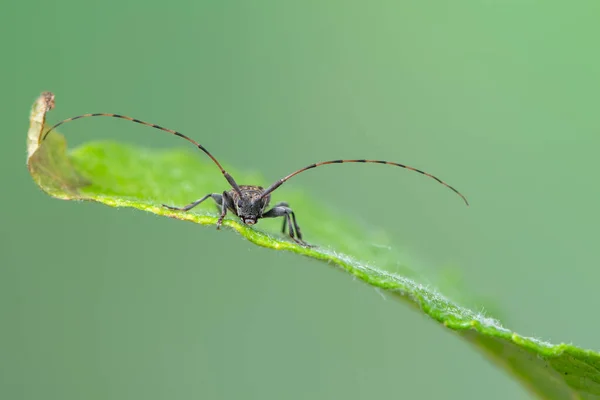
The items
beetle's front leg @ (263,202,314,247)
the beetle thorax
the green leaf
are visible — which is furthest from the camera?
beetle's front leg @ (263,202,314,247)

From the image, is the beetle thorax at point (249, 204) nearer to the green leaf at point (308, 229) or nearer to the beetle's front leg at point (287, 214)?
the beetle's front leg at point (287, 214)

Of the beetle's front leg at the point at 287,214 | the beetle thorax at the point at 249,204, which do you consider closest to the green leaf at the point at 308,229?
the beetle's front leg at the point at 287,214

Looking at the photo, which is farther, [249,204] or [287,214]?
[287,214]

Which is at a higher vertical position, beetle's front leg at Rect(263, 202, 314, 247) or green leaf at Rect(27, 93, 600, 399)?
beetle's front leg at Rect(263, 202, 314, 247)

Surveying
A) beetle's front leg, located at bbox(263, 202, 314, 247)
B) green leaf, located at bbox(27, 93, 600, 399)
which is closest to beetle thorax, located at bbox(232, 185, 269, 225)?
beetle's front leg, located at bbox(263, 202, 314, 247)

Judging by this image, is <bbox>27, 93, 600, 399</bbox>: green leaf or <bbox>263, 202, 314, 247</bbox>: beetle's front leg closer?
<bbox>27, 93, 600, 399</bbox>: green leaf

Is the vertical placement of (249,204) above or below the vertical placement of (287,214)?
below

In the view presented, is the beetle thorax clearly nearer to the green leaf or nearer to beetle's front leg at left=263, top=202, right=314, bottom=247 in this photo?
beetle's front leg at left=263, top=202, right=314, bottom=247

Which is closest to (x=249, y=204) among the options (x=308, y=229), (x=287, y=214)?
(x=287, y=214)

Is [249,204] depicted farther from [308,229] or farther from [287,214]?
[308,229]
